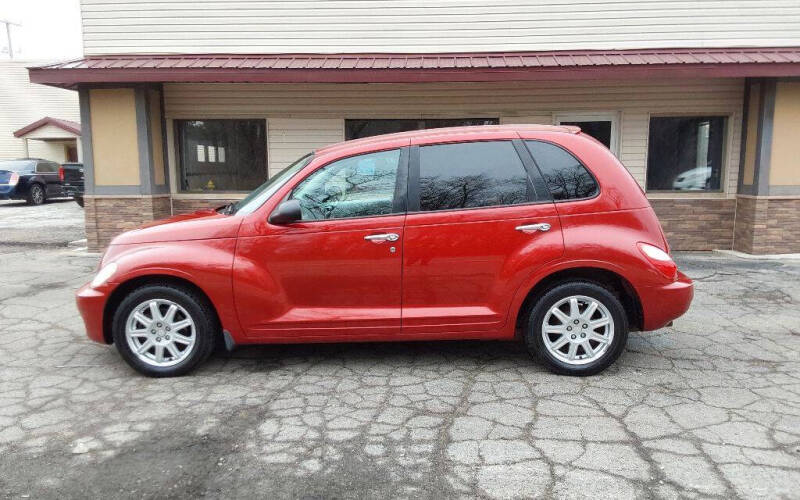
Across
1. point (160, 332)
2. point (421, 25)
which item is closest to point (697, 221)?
point (421, 25)

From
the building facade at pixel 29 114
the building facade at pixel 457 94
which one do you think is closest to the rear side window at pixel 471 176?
the building facade at pixel 457 94

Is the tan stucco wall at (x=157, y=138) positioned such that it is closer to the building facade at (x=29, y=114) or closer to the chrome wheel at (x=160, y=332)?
the chrome wheel at (x=160, y=332)

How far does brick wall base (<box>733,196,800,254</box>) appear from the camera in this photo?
9.27 metres

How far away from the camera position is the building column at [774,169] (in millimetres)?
9106

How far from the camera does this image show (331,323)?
13.8 ft

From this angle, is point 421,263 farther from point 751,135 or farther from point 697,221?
point 751,135

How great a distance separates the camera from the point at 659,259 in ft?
13.5

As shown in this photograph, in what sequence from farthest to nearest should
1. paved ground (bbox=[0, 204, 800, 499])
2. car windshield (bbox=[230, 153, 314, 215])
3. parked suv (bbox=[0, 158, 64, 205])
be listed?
parked suv (bbox=[0, 158, 64, 205]) < car windshield (bbox=[230, 153, 314, 215]) < paved ground (bbox=[0, 204, 800, 499])

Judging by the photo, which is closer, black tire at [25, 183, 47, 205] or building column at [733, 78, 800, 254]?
building column at [733, 78, 800, 254]

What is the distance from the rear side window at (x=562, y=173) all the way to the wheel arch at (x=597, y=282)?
1.79ft

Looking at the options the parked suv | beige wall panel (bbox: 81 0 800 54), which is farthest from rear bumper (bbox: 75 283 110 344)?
the parked suv

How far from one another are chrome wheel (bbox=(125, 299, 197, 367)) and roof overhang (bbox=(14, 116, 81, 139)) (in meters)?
25.3

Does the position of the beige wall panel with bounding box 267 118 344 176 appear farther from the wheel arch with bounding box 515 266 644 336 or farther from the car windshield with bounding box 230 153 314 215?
the wheel arch with bounding box 515 266 644 336

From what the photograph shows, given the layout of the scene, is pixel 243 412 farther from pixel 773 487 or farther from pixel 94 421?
pixel 773 487
